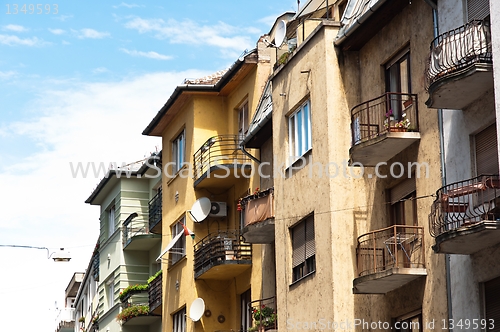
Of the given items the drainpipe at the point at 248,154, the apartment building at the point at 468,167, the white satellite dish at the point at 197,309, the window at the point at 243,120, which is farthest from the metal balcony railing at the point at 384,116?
the white satellite dish at the point at 197,309

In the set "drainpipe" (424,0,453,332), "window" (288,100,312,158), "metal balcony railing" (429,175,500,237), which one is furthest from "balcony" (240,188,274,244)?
"metal balcony railing" (429,175,500,237)

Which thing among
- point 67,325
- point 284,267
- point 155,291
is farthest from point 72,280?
point 284,267

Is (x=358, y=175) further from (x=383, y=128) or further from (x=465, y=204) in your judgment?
(x=465, y=204)

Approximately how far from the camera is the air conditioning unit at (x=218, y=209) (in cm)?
3516

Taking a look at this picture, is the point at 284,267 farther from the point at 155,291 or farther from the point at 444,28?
the point at 155,291

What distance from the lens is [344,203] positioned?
80.9 feet

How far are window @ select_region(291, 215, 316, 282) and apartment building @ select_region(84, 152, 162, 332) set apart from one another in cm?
1374

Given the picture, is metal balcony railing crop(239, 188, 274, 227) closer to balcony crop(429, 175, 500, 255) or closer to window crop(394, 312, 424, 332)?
window crop(394, 312, 424, 332)

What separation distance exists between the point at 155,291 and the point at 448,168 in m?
21.2

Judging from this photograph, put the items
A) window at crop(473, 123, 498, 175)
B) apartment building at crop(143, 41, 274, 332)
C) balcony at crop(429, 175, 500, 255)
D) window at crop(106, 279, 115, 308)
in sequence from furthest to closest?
window at crop(106, 279, 115, 308) < apartment building at crop(143, 41, 274, 332) < window at crop(473, 123, 498, 175) < balcony at crop(429, 175, 500, 255)

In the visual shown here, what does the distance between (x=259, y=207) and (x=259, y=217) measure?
33 cm

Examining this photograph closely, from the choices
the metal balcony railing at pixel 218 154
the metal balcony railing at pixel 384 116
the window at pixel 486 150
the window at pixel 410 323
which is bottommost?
the window at pixel 410 323

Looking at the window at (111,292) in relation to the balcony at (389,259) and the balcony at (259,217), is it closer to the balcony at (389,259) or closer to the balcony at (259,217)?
the balcony at (259,217)

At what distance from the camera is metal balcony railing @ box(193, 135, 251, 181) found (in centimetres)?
3400
